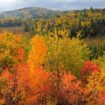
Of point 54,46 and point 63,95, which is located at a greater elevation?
point 54,46

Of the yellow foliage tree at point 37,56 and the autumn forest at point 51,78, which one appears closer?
the autumn forest at point 51,78

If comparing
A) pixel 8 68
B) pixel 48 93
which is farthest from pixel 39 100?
pixel 8 68

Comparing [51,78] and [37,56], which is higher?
[37,56]

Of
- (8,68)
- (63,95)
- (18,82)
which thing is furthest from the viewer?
(8,68)

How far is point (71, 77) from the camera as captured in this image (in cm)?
7338

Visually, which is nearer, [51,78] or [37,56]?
[51,78]

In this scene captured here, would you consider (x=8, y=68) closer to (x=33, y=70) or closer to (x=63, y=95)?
(x=33, y=70)

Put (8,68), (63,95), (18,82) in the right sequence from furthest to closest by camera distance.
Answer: (8,68), (63,95), (18,82)

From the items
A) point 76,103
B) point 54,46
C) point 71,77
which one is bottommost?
point 76,103

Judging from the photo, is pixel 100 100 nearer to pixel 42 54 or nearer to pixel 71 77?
pixel 71 77

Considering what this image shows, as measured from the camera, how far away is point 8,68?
7850 cm

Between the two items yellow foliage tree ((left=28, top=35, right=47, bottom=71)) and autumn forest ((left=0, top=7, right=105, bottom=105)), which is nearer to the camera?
autumn forest ((left=0, top=7, right=105, bottom=105))

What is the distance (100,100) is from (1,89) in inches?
816

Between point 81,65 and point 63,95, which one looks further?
point 81,65
